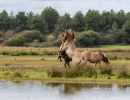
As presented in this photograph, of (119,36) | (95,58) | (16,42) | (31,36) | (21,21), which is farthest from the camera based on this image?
(21,21)

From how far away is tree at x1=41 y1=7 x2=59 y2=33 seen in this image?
163625 mm

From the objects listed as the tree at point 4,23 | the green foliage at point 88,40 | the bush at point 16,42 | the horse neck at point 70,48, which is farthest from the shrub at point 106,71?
the tree at point 4,23

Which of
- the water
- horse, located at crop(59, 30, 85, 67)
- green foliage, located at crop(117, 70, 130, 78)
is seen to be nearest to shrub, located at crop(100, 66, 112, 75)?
green foliage, located at crop(117, 70, 130, 78)

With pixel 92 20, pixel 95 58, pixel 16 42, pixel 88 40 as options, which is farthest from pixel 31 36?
pixel 95 58

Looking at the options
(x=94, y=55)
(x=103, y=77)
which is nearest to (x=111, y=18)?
(x=94, y=55)

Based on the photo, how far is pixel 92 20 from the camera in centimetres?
15062

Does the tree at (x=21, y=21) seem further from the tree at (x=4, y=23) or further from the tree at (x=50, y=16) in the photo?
the tree at (x=50, y=16)

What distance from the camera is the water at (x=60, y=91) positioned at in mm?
26344

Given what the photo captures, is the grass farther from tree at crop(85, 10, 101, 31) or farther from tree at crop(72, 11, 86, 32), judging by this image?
tree at crop(85, 10, 101, 31)

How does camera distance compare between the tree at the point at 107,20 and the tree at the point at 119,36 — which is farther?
the tree at the point at 107,20

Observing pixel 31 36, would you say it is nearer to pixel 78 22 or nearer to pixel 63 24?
pixel 63 24

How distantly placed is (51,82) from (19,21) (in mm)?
121364

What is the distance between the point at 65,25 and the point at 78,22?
3145 millimetres

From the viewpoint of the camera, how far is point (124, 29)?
445 feet
